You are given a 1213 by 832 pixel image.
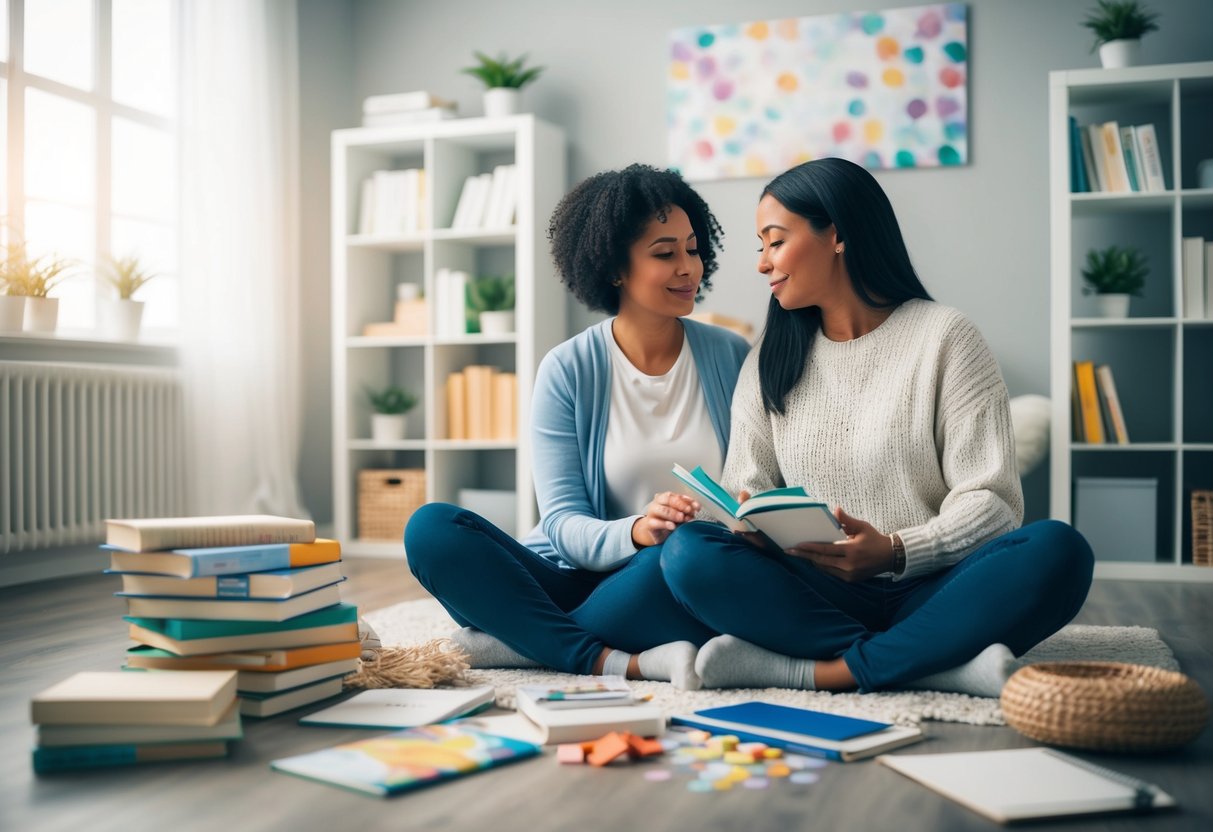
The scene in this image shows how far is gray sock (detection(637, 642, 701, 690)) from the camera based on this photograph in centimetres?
182

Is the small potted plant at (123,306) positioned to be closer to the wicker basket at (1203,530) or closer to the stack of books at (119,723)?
the stack of books at (119,723)

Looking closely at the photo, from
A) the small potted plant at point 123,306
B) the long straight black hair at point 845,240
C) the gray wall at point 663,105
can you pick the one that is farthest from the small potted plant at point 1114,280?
the small potted plant at point 123,306

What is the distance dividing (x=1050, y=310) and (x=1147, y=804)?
2.94 m

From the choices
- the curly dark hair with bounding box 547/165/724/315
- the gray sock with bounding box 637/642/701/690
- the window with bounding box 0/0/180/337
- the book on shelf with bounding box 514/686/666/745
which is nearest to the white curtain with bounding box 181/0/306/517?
the window with bounding box 0/0/180/337

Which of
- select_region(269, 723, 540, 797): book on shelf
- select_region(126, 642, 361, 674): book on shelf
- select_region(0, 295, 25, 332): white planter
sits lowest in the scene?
select_region(269, 723, 540, 797): book on shelf

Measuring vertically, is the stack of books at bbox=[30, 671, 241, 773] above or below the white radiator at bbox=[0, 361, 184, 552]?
below

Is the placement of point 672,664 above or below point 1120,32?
below

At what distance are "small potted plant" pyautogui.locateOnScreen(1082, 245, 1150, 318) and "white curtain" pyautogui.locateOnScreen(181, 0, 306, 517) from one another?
9.39 ft

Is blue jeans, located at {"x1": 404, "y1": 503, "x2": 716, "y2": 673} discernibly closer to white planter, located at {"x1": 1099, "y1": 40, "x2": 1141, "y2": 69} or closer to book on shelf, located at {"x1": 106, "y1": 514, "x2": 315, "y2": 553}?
book on shelf, located at {"x1": 106, "y1": 514, "x2": 315, "y2": 553}

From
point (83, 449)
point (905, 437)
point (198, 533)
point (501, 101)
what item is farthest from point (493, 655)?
point (501, 101)

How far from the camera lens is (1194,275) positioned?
11.7 feet

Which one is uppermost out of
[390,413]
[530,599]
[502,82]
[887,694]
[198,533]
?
[502,82]

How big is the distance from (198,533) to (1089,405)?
2.90 meters

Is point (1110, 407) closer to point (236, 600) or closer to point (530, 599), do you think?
point (530, 599)
